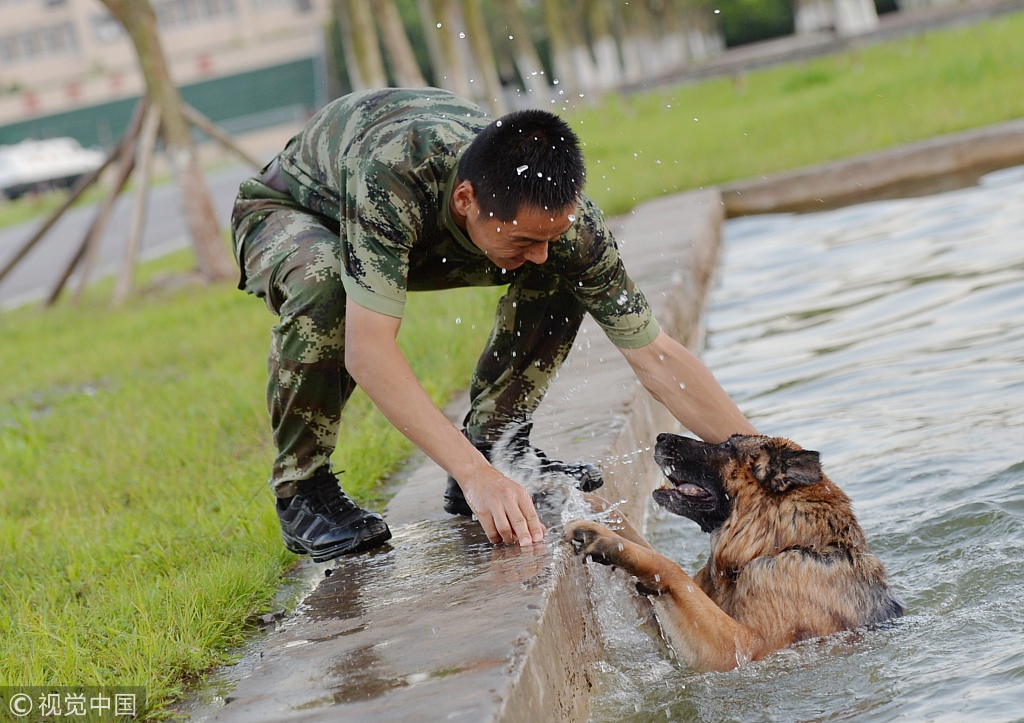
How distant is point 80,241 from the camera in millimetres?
18672

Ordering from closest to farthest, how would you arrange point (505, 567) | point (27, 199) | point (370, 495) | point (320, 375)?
point (505, 567), point (320, 375), point (370, 495), point (27, 199)

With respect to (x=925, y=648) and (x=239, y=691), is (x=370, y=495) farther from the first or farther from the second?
(x=925, y=648)

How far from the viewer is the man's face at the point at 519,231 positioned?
3783 mm

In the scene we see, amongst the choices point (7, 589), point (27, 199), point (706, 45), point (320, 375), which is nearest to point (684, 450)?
point (320, 375)

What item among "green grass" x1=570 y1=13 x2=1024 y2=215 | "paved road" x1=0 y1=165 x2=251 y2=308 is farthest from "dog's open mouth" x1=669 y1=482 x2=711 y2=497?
"paved road" x1=0 y1=165 x2=251 y2=308

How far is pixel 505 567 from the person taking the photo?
3.90 meters

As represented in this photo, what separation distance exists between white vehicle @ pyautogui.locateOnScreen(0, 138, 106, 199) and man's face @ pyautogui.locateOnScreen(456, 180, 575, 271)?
49.0 metres

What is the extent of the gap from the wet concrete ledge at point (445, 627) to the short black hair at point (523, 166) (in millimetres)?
1110

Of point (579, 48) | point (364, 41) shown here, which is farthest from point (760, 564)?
point (579, 48)

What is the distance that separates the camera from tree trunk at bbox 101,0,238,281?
13336mm

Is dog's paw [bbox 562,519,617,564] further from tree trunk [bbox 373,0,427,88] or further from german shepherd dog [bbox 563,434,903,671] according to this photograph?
tree trunk [bbox 373,0,427,88]

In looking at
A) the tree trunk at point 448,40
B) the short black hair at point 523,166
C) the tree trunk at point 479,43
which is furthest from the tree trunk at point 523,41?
the short black hair at point 523,166

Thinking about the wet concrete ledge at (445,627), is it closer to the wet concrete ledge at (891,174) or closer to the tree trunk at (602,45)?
the wet concrete ledge at (891,174)

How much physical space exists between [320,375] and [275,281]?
382mm
